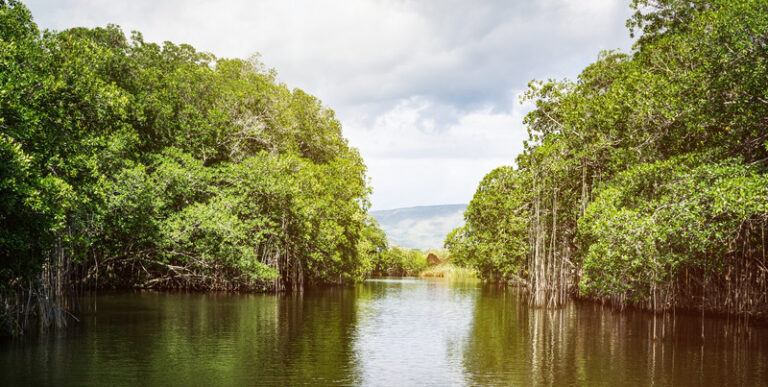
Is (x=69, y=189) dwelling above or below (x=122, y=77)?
below

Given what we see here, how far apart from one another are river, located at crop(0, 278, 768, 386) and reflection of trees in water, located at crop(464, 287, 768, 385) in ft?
0.13

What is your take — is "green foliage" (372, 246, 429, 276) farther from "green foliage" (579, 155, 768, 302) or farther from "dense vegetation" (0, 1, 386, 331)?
"green foliage" (579, 155, 768, 302)

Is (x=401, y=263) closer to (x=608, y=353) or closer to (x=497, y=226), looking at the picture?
(x=497, y=226)

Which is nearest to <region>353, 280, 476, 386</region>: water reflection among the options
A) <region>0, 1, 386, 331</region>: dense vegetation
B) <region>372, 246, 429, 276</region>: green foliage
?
<region>0, 1, 386, 331</region>: dense vegetation

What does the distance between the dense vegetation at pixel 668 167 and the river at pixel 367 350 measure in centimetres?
208

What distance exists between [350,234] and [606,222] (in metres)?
29.3

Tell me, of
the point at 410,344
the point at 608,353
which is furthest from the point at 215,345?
the point at 608,353

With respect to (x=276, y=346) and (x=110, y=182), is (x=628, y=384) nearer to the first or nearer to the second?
(x=276, y=346)

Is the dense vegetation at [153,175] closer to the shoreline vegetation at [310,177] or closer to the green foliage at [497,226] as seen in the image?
the shoreline vegetation at [310,177]

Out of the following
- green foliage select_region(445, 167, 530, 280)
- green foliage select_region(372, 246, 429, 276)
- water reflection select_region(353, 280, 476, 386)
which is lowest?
green foliage select_region(372, 246, 429, 276)

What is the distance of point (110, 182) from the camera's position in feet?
78.0

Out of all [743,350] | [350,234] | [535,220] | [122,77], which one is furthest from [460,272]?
[743,350]

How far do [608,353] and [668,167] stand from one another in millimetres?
7946

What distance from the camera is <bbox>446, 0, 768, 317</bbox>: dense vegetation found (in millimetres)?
16062
